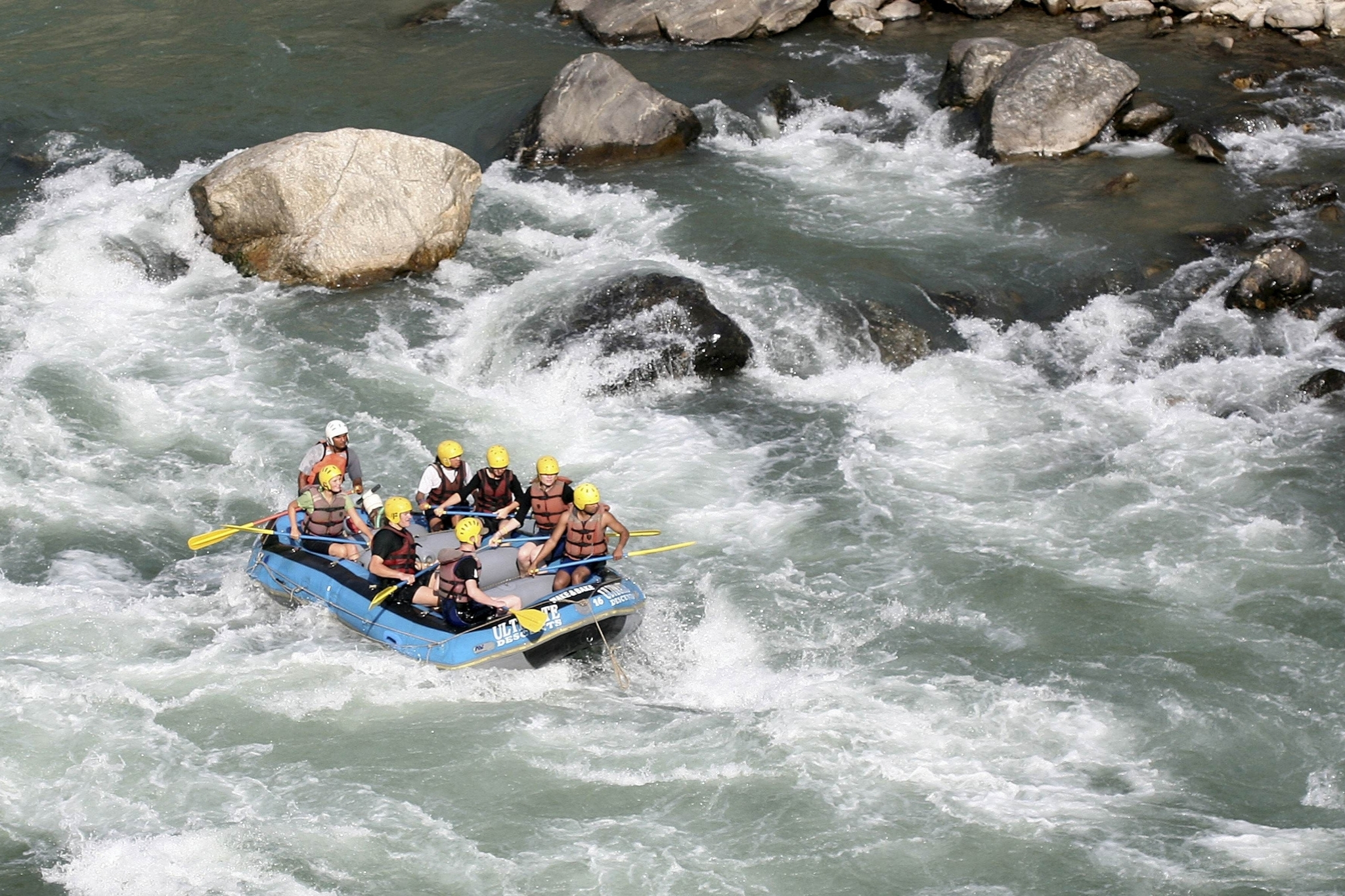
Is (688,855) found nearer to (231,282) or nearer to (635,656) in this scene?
(635,656)

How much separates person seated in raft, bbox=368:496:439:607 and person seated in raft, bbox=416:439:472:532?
0.63 m

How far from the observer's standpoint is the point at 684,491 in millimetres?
10945

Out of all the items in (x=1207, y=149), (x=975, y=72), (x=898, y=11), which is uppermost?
(x=898, y=11)

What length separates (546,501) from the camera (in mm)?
9422

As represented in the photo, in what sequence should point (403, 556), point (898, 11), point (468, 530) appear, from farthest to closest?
point (898, 11), point (403, 556), point (468, 530)

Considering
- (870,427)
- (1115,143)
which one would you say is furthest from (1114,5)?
(870,427)

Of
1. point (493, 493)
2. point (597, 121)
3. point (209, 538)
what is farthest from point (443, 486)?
point (597, 121)

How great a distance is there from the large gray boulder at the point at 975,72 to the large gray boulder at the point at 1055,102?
66 cm

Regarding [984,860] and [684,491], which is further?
[684,491]

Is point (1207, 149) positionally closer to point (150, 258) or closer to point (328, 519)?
point (328, 519)

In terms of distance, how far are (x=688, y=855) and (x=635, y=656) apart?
73.0 inches

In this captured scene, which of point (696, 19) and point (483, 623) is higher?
point (696, 19)

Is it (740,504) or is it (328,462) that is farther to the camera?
(740,504)

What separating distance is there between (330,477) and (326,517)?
1.15 ft
